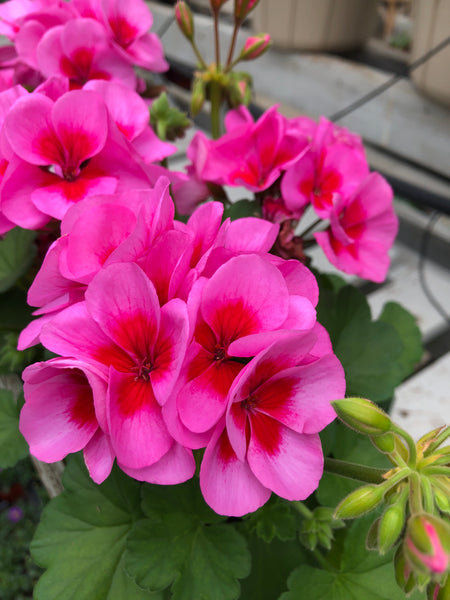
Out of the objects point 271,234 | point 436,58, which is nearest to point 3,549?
point 271,234

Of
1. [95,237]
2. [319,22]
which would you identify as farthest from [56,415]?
[319,22]

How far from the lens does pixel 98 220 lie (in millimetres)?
366

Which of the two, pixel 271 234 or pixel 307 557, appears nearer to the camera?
pixel 271 234

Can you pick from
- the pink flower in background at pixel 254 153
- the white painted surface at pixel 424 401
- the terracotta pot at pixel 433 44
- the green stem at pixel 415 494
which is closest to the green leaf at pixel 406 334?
the white painted surface at pixel 424 401

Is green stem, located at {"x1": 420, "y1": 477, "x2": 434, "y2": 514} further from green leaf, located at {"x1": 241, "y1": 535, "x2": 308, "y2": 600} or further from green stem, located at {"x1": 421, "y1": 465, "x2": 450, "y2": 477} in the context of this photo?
green leaf, located at {"x1": 241, "y1": 535, "x2": 308, "y2": 600}

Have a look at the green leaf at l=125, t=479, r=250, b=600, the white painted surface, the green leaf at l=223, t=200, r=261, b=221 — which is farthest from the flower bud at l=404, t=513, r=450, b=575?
the white painted surface

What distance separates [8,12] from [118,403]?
492mm

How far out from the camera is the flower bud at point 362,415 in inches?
13.0

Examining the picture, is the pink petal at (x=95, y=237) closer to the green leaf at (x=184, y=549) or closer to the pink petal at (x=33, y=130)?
the pink petal at (x=33, y=130)

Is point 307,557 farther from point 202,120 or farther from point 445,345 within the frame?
point 202,120

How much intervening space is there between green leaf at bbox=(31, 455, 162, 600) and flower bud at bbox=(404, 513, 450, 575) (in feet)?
1.00

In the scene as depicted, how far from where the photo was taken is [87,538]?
1.77ft

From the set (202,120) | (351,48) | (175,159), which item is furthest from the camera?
(202,120)

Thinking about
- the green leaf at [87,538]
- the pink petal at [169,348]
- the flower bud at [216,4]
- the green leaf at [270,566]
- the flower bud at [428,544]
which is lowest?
the green leaf at [270,566]
